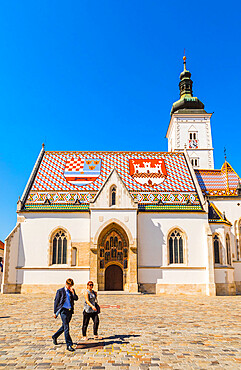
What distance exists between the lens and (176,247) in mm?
34062

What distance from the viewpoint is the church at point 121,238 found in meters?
32.7

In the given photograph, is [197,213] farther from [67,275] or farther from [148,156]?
[67,275]

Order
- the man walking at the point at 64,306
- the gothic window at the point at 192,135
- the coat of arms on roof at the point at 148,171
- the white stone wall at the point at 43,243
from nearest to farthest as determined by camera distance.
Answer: the man walking at the point at 64,306 < the white stone wall at the point at 43,243 < the coat of arms on roof at the point at 148,171 < the gothic window at the point at 192,135

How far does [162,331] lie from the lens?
12.0m

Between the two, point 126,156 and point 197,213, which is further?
point 126,156

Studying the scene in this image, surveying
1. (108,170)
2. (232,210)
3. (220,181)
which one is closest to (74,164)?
(108,170)

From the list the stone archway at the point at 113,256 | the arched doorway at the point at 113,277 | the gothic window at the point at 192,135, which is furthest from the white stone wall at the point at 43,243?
the gothic window at the point at 192,135

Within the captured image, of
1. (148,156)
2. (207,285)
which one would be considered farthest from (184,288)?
(148,156)

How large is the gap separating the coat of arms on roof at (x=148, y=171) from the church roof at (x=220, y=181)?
17.8 ft

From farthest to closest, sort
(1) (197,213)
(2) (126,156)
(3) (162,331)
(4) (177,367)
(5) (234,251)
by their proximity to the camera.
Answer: (2) (126,156) → (5) (234,251) → (1) (197,213) → (3) (162,331) → (4) (177,367)

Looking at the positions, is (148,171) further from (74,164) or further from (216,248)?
(216,248)

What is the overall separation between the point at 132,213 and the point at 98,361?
82.2 feet

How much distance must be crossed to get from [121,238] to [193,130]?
85.1 ft

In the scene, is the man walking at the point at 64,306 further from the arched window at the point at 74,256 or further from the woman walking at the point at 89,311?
the arched window at the point at 74,256
